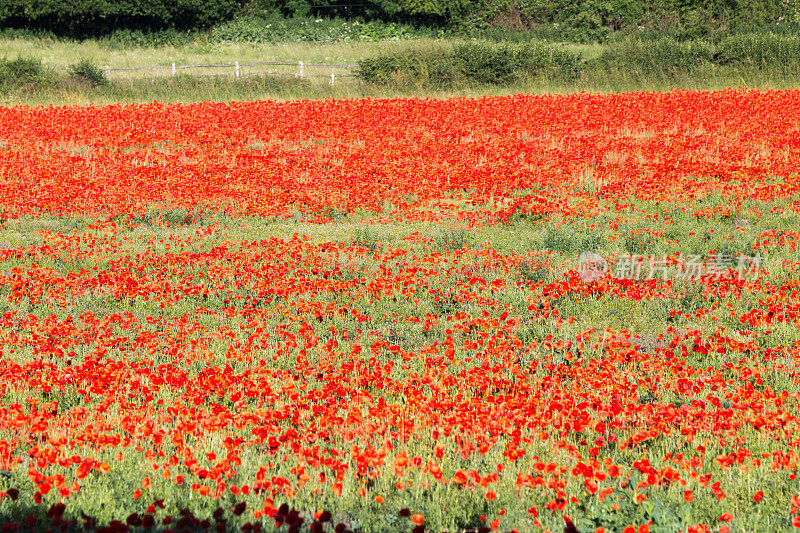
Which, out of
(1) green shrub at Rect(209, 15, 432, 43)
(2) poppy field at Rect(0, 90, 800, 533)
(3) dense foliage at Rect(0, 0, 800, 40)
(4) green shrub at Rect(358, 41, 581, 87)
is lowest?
(2) poppy field at Rect(0, 90, 800, 533)

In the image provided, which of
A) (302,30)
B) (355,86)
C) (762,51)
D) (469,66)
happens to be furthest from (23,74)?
(302,30)

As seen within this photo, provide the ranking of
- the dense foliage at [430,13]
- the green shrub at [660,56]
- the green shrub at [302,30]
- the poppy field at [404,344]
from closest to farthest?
the poppy field at [404,344] < the green shrub at [660,56] < the dense foliage at [430,13] < the green shrub at [302,30]

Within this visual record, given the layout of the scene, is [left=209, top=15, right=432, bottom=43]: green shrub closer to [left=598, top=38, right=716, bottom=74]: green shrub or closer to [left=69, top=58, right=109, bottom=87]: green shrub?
[left=69, top=58, right=109, bottom=87]: green shrub

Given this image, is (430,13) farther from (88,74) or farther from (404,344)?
(404,344)

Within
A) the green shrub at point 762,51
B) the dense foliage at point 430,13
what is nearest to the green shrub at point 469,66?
the green shrub at point 762,51

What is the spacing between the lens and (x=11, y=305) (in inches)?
291

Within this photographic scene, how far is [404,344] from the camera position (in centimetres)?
652

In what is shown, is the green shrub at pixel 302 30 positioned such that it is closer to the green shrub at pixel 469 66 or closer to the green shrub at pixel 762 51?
the green shrub at pixel 469 66

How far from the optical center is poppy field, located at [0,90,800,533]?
3.91 meters

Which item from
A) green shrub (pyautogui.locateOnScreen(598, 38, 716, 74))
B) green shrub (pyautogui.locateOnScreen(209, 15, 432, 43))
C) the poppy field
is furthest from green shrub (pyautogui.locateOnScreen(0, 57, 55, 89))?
green shrub (pyautogui.locateOnScreen(209, 15, 432, 43))

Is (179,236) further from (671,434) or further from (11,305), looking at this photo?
(671,434)

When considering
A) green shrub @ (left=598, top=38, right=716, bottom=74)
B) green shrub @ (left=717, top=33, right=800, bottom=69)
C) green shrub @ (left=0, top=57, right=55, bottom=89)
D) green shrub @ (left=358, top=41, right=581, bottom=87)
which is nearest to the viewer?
green shrub @ (left=0, top=57, right=55, bottom=89)

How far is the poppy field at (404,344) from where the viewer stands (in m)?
3.91

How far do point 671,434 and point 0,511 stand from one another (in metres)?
3.75
